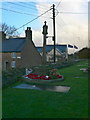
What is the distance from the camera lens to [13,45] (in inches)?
1265

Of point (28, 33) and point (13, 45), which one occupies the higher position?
point (28, 33)

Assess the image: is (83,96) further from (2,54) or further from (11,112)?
(2,54)

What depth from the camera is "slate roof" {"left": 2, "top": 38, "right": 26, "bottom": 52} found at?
101 ft

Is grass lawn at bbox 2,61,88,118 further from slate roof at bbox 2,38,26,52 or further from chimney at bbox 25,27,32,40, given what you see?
chimney at bbox 25,27,32,40

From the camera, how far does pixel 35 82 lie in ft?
34.9

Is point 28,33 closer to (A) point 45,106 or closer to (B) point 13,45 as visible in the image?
(B) point 13,45

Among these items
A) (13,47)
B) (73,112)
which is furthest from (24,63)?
(73,112)

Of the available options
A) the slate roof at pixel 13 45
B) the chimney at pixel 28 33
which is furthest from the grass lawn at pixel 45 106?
the chimney at pixel 28 33

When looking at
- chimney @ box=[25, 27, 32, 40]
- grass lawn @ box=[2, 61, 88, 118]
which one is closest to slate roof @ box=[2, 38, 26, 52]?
chimney @ box=[25, 27, 32, 40]

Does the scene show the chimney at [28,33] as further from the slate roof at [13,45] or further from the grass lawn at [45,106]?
the grass lawn at [45,106]

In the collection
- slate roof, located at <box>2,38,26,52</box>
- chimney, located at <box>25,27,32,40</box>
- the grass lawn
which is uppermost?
chimney, located at <box>25,27,32,40</box>

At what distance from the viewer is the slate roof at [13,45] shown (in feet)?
101

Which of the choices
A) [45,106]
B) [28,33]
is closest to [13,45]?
[28,33]

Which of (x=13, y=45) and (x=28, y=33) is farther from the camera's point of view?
(x=28, y=33)
